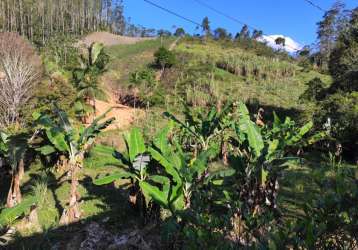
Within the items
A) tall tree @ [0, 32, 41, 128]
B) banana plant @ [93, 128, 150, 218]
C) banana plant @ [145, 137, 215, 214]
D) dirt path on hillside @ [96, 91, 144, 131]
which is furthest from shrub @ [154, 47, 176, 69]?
banana plant @ [145, 137, 215, 214]

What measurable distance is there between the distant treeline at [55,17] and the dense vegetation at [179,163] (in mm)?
23858

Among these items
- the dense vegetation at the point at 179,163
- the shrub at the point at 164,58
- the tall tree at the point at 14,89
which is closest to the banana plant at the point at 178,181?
the dense vegetation at the point at 179,163

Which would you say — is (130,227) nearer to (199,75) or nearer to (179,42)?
(199,75)

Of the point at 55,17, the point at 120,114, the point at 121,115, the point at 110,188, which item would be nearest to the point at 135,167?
the point at 110,188

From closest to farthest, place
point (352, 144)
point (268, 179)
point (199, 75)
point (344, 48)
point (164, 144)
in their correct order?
point (268, 179), point (164, 144), point (352, 144), point (344, 48), point (199, 75)

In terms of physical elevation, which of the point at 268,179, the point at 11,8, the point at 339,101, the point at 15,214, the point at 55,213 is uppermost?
the point at 11,8

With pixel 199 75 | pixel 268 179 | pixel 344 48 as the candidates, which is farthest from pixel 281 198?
pixel 199 75

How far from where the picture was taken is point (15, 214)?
6840 millimetres

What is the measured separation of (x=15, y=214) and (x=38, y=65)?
49.1ft

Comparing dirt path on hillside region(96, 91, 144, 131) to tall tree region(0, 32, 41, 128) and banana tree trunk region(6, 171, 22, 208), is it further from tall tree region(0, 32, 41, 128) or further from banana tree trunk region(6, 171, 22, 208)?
banana tree trunk region(6, 171, 22, 208)

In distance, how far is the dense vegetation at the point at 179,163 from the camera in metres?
3.60

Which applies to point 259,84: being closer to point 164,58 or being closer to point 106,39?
point 164,58

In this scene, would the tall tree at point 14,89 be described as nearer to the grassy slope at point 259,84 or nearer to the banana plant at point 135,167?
the banana plant at point 135,167

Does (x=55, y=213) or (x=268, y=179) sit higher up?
(x=268, y=179)
